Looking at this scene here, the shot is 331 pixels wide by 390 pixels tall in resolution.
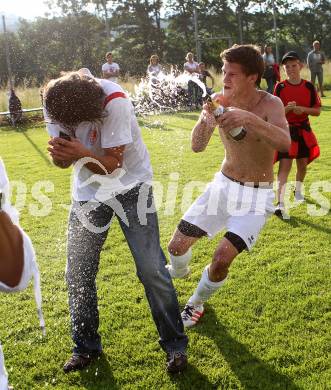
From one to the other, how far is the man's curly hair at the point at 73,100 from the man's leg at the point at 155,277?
68cm

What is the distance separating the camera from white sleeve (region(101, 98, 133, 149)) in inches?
124

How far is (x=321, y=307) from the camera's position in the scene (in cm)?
429

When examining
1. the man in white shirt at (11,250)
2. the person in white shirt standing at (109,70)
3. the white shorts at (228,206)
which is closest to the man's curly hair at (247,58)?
the white shorts at (228,206)

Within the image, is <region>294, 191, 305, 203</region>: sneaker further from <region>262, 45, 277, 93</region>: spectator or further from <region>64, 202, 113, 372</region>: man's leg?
<region>262, 45, 277, 93</region>: spectator

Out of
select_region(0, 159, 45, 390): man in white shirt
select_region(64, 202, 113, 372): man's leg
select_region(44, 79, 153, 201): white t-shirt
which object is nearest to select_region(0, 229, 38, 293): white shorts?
select_region(0, 159, 45, 390): man in white shirt

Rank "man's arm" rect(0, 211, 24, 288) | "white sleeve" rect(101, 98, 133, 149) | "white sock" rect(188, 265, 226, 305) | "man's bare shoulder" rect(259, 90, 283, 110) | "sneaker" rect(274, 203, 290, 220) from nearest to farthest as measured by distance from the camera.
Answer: "man's arm" rect(0, 211, 24, 288) < "white sleeve" rect(101, 98, 133, 149) < "white sock" rect(188, 265, 226, 305) < "man's bare shoulder" rect(259, 90, 283, 110) < "sneaker" rect(274, 203, 290, 220)

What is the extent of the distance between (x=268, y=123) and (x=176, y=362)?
177cm

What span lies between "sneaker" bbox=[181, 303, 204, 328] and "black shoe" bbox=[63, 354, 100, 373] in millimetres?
830

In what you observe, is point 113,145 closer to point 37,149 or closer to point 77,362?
point 77,362

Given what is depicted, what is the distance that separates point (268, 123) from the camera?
12.2 feet

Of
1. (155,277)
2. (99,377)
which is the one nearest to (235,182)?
(155,277)

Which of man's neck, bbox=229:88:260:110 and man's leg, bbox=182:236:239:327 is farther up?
man's neck, bbox=229:88:260:110

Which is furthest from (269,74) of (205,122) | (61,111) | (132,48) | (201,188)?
(132,48)

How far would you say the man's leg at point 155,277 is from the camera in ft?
11.0
